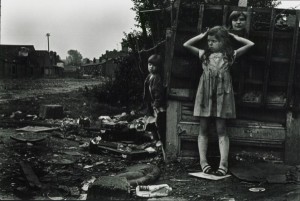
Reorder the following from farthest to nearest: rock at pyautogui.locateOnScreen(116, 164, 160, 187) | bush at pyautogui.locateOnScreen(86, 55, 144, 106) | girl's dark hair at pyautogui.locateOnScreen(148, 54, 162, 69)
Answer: bush at pyautogui.locateOnScreen(86, 55, 144, 106)
girl's dark hair at pyautogui.locateOnScreen(148, 54, 162, 69)
rock at pyautogui.locateOnScreen(116, 164, 160, 187)

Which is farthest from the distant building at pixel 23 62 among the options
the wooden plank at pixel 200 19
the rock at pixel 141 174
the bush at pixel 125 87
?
the wooden plank at pixel 200 19

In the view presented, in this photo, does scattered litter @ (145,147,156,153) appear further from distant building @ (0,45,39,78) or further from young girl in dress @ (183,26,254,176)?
distant building @ (0,45,39,78)

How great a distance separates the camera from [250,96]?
6.33 meters

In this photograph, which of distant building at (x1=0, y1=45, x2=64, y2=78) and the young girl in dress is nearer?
the young girl in dress

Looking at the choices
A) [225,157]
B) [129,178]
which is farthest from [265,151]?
[129,178]

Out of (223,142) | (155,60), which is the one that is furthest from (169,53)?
(223,142)

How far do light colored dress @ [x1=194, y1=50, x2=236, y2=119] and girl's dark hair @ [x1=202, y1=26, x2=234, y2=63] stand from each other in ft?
0.17

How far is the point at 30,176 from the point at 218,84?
10.3 ft

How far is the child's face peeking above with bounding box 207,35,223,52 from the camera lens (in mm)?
5961

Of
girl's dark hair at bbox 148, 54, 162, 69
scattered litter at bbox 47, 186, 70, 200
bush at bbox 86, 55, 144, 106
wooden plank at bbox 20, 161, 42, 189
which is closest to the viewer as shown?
scattered litter at bbox 47, 186, 70, 200

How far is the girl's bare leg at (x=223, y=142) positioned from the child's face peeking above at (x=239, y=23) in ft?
5.05

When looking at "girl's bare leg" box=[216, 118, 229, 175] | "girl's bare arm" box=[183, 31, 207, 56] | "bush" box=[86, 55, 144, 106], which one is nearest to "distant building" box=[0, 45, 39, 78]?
"bush" box=[86, 55, 144, 106]

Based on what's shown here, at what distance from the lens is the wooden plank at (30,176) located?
204 inches

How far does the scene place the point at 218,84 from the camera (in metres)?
5.93
